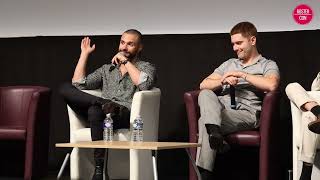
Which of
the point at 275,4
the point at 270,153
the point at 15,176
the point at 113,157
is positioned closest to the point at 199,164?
the point at 270,153

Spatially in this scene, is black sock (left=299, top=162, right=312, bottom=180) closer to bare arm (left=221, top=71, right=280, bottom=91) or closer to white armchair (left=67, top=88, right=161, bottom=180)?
bare arm (left=221, top=71, right=280, bottom=91)

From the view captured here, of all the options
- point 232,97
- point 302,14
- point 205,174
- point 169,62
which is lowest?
point 205,174

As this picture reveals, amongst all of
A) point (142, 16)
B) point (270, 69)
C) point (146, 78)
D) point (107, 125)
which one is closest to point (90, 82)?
point (146, 78)

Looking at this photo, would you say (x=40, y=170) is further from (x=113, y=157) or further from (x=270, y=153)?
(x=270, y=153)

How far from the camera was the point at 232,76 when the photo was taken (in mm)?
4352

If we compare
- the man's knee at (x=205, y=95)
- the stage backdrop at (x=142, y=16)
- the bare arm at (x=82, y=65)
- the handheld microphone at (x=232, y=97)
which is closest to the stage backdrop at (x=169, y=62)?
the stage backdrop at (x=142, y=16)

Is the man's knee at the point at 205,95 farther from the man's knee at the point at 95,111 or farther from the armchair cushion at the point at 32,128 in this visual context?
the armchair cushion at the point at 32,128

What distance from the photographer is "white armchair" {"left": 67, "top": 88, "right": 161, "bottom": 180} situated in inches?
175

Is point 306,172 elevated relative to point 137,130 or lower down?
lower down

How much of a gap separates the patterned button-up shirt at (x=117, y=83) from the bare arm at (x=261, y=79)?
0.66m

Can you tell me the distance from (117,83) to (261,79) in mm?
1168

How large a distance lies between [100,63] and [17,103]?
80 centimetres

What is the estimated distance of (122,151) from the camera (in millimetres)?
4688

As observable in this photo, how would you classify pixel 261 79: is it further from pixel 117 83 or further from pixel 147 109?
pixel 117 83
